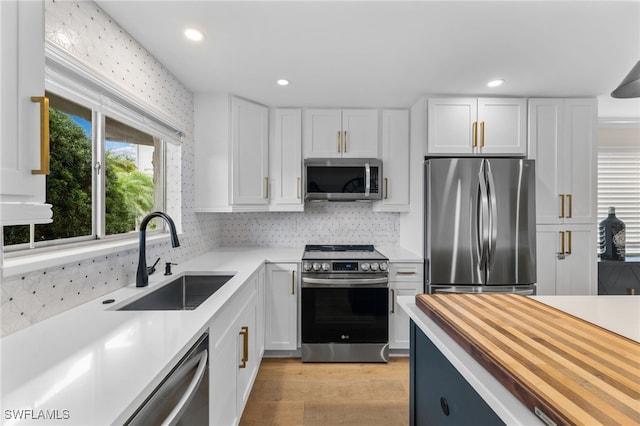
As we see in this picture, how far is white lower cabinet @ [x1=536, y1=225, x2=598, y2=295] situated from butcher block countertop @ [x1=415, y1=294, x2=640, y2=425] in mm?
1765

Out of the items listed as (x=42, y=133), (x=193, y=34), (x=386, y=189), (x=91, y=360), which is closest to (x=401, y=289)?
(x=386, y=189)

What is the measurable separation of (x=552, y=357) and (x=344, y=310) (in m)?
1.90

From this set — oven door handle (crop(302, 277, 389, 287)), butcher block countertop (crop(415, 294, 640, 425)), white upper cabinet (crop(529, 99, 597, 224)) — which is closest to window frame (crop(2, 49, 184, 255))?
oven door handle (crop(302, 277, 389, 287))

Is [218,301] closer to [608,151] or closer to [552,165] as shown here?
[552,165]

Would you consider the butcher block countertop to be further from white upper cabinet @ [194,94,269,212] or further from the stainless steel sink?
white upper cabinet @ [194,94,269,212]

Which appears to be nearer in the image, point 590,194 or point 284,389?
point 284,389

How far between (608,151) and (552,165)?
1428 mm

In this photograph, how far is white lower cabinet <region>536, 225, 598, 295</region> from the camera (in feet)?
8.46

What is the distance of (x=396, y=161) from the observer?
9.74 feet

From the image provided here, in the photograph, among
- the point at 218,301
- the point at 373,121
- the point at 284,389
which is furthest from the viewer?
the point at 373,121

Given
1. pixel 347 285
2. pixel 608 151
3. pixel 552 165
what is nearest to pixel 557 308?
pixel 347 285

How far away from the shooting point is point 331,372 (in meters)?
2.45

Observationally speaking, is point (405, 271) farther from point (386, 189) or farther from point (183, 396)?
Result: point (183, 396)

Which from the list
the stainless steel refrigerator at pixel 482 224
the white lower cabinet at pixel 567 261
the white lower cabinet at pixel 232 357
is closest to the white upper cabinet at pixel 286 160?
the white lower cabinet at pixel 232 357
